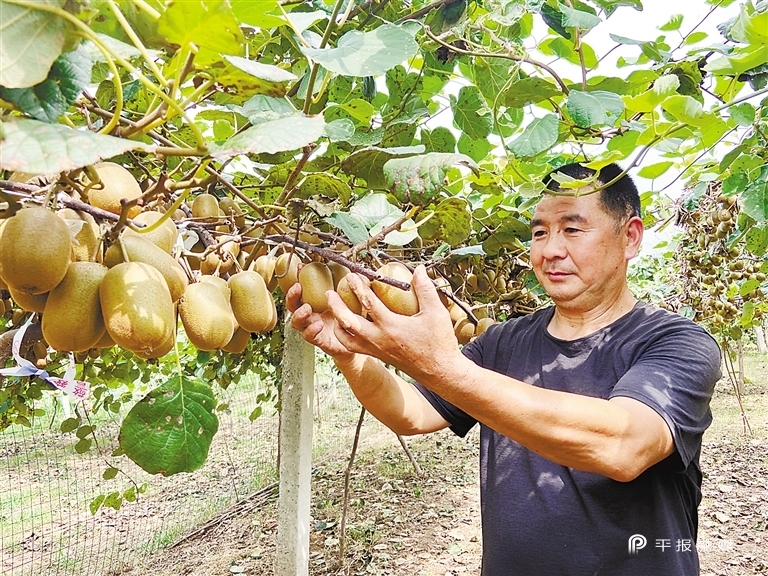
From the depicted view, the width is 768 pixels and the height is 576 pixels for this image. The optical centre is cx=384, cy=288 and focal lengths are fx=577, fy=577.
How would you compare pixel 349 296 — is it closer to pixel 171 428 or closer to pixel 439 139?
pixel 171 428

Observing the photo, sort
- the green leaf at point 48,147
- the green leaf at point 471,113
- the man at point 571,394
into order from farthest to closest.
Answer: the green leaf at point 471,113 < the man at point 571,394 < the green leaf at point 48,147

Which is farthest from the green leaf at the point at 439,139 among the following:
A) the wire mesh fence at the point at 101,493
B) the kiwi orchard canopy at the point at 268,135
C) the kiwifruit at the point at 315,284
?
the wire mesh fence at the point at 101,493

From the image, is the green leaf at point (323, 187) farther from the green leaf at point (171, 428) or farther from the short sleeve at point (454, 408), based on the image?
the short sleeve at point (454, 408)

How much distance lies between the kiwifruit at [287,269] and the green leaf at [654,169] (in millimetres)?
1196

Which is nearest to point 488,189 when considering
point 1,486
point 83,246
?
point 83,246

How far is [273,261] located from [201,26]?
2.32 feet

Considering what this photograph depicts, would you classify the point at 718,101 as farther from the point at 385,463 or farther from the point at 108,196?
the point at 385,463

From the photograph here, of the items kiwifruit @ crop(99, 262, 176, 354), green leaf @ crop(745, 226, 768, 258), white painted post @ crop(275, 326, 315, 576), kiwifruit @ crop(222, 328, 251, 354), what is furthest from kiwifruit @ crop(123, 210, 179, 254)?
green leaf @ crop(745, 226, 768, 258)

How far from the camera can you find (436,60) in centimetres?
127

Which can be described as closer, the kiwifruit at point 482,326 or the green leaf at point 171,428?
the green leaf at point 171,428

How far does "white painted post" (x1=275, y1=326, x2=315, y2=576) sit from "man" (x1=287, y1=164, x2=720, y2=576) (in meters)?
1.21

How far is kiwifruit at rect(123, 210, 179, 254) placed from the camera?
84 cm

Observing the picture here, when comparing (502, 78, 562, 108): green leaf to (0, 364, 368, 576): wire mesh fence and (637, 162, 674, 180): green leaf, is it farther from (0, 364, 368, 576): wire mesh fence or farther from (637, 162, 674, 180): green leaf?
(0, 364, 368, 576): wire mesh fence

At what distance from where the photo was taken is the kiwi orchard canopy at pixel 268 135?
0.52 metres
